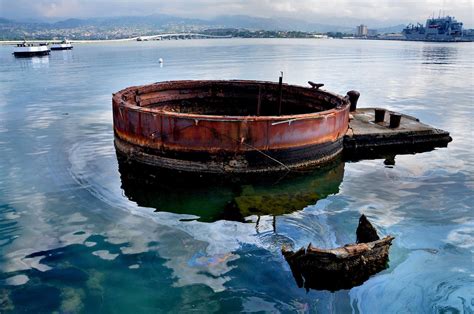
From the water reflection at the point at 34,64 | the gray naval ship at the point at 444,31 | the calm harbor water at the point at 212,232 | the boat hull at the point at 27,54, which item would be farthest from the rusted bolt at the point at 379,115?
the gray naval ship at the point at 444,31

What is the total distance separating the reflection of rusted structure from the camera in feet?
21.7

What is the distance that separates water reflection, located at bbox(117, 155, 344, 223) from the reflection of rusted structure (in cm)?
268

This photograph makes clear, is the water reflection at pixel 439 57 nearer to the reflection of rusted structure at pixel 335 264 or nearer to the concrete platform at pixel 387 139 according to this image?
the concrete platform at pixel 387 139

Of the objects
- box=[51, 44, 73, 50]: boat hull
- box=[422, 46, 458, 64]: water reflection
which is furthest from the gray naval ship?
box=[51, 44, 73, 50]: boat hull

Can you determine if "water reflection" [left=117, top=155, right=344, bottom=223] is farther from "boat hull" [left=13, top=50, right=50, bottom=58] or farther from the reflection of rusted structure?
"boat hull" [left=13, top=50, right=50, bottom=58]

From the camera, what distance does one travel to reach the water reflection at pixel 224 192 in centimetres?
992

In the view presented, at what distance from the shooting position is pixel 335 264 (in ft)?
21.9

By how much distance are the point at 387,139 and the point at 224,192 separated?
8435 mm

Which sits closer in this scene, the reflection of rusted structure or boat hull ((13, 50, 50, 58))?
the reflection of rusted structure

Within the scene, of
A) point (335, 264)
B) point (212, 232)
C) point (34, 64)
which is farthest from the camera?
point (34, 64)

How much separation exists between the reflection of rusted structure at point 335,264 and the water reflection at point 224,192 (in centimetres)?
268

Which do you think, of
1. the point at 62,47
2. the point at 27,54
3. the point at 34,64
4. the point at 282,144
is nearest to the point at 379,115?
the point at 282,144

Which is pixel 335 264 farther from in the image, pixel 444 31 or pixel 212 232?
pixel 444 31

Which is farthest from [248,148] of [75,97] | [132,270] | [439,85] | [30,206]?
[439,85]
